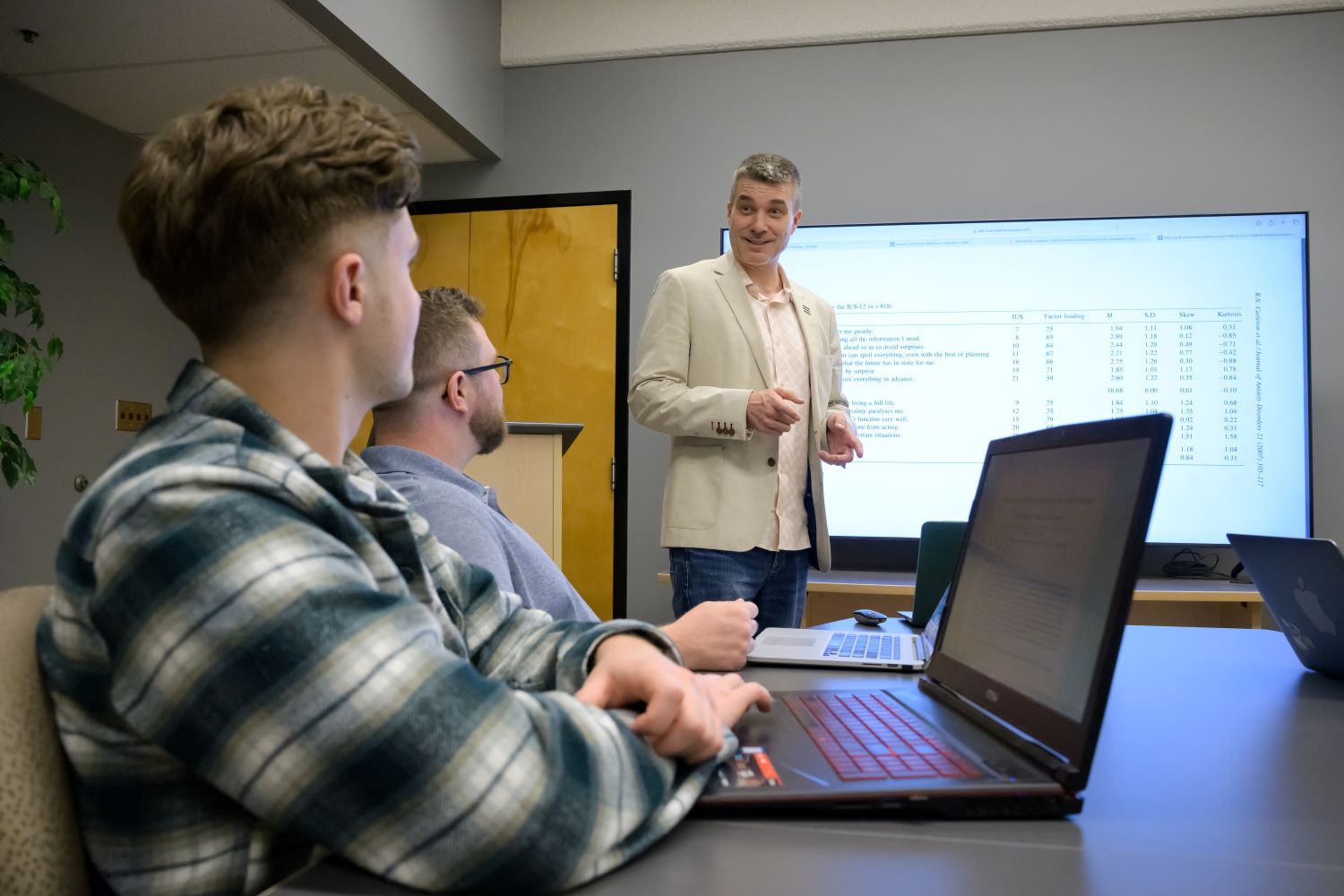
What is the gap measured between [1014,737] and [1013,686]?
5 cm

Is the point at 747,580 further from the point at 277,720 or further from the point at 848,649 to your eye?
the point at 277,720

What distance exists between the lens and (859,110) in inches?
140

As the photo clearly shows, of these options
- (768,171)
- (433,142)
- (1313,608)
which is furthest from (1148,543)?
(433,142)

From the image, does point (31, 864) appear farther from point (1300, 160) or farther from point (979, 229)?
point (1300, 160)

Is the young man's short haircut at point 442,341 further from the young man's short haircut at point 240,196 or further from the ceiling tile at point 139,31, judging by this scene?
the ceiling tile at point 139,31

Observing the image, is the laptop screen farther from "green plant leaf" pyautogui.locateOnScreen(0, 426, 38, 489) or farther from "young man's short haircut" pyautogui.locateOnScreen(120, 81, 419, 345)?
"green plant leaf" pyautogui.locateOnScreen(0, 426, 38, 489)

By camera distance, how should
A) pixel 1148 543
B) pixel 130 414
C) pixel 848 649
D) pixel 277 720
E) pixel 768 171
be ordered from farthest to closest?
pixel 130 414
pixel 1148 543
pixel 768 171
pixel 848 649
pixel 277 720

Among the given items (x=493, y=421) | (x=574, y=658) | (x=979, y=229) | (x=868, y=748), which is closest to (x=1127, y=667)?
(x=868, y=748)

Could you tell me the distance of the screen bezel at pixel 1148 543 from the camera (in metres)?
3.11

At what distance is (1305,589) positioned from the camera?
1227 millimetres

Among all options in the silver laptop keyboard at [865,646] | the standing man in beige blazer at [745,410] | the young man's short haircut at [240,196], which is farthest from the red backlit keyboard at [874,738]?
the standing man in beige blazer at [745,410]

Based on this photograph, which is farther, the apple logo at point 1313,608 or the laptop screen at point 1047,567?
the apple logo at point 1313,608

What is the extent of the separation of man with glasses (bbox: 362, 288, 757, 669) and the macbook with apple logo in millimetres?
705

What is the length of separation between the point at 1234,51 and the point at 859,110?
4.32 ft
